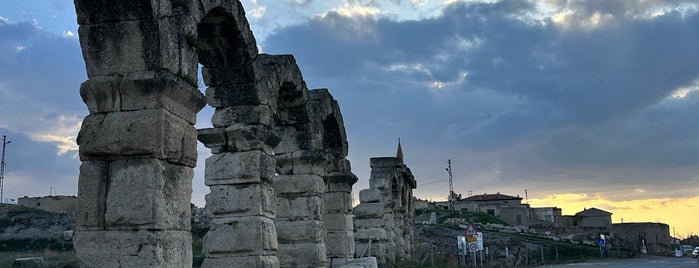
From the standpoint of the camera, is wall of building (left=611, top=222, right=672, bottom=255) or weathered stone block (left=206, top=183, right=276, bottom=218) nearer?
weathered stone block (left=206, top=183, right=276, bottom=218)

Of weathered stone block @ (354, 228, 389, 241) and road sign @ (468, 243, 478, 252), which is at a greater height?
weathered stone block @ (354, 228, 389, 241)

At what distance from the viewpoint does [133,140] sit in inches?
223

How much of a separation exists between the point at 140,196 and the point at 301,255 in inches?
228

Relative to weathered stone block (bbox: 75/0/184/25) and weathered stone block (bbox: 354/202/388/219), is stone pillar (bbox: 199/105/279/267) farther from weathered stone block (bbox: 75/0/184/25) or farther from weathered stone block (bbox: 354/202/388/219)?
weathered stone block (bbox: 354/202/388/219)

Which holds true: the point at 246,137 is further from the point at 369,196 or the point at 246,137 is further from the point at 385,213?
the point at 385,213

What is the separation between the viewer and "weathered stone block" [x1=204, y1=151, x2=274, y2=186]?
28.3 feet

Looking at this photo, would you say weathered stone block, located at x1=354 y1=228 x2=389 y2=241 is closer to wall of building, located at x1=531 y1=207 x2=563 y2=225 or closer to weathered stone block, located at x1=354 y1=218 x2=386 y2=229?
weathered stone block, located at x1=354 y1=218 x2=386 y2=229

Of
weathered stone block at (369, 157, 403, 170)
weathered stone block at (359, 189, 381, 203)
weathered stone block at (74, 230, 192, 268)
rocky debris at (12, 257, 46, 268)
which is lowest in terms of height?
rocky debris at (12, 257, 46, 268)

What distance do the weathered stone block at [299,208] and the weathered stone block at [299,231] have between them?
0.30 feet

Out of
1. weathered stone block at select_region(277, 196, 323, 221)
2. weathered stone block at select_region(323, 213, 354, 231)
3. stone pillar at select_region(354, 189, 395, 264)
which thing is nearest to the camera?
weathered stone block at select_region(277, 196, 323, 221)

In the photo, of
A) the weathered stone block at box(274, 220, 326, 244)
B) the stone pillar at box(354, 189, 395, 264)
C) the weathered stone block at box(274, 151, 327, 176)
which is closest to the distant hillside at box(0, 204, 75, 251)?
the stone pillar at box(354, 189, 395, 264)

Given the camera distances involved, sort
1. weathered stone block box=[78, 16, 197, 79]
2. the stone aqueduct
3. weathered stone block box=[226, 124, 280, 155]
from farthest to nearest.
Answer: weathered stone block box=[226, 124, 280, 155], weathered stone block box=[78, 16, 197, 79], the stone aqueduct

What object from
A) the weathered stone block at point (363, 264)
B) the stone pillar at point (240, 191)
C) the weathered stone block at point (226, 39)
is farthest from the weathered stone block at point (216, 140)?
the weathered stone block at point (363, 264)

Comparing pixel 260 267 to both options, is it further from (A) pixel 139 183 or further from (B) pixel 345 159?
(B) pixel 345 159
